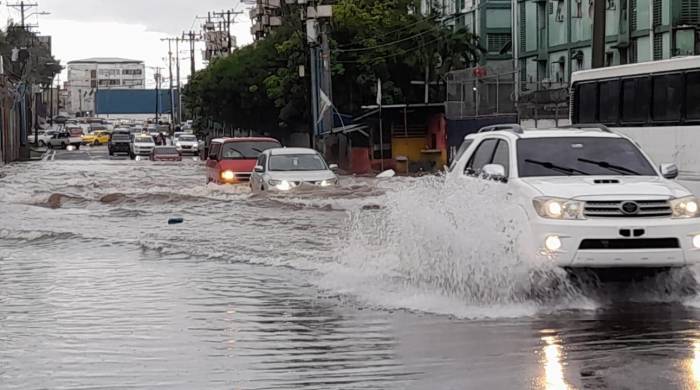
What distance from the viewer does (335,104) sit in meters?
55.3

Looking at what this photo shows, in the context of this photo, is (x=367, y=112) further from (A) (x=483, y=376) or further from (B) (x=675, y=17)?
(A) (x=483, y=376)

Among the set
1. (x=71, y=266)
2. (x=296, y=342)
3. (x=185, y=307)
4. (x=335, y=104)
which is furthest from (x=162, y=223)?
(x=335, y=104)

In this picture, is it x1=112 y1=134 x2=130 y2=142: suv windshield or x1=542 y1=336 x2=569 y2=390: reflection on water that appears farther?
x1=112 y1=134 x2=130 y2=142: suv windshield

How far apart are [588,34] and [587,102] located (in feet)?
81.1

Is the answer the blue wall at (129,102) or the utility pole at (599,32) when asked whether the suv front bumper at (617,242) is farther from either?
the blue wall at (129,102)

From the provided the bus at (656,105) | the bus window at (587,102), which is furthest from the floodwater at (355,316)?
the bus window at (587,102)

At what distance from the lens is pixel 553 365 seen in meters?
8.50

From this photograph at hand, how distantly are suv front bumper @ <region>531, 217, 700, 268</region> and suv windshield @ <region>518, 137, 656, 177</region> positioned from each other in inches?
48.7

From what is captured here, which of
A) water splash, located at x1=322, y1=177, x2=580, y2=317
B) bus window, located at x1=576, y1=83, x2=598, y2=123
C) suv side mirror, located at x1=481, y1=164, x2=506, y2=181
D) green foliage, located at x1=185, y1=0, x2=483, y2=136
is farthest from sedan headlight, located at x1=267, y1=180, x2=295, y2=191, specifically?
green foliage, located at x1=185, y1=0, x2=483, y2=136

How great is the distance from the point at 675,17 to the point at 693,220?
33.1 metres

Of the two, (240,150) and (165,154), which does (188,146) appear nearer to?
(165,154)

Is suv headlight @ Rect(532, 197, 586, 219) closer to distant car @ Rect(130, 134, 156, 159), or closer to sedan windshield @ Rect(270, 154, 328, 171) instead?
sedan windshield @ Rect(270, 154, 328, 171)

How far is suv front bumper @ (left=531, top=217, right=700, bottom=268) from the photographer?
10.8 m

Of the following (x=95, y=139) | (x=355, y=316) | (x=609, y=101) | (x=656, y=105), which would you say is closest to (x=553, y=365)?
(x=355, y=316)
